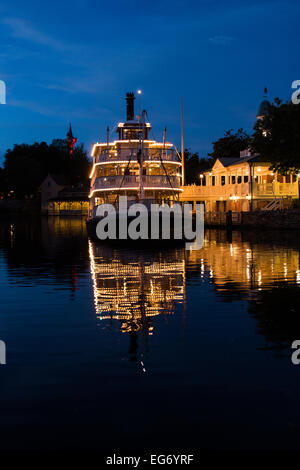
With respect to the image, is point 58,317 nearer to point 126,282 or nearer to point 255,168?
point 126,282

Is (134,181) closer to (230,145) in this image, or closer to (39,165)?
(230,145)

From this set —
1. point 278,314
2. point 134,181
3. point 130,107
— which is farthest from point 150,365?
point 130,107

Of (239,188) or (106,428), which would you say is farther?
(239,188)

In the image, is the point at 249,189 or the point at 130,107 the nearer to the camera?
the point at 249,189

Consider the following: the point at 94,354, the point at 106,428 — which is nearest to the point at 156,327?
the point at 94,354

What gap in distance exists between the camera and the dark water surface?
220 inches

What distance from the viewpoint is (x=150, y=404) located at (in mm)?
6262

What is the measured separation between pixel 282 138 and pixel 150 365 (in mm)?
40626

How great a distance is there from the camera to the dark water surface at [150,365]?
5.60 m

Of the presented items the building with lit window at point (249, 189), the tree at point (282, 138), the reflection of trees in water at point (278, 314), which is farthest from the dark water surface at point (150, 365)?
the building with lit window at point (249, 189)

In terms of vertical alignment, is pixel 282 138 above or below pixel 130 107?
below

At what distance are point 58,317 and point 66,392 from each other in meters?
4.88

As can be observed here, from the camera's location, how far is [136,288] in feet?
49.7

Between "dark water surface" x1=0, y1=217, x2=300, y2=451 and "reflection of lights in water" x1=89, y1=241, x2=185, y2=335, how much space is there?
59 mm
